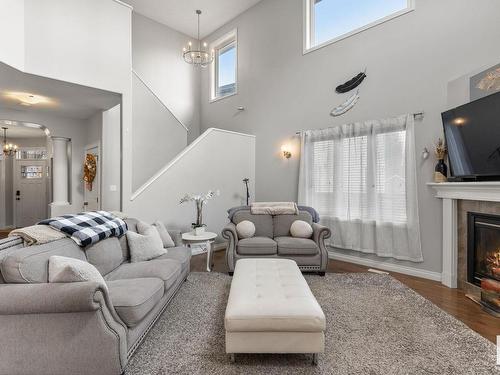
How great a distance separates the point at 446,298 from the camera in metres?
3.01

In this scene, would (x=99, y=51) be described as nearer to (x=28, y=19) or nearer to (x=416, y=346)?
(x=28, y=19)

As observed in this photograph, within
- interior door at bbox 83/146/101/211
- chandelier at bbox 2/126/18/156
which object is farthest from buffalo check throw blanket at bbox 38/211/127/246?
chandelier at bbox 2/126/18/156

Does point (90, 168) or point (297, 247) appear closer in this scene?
point (297, 247)

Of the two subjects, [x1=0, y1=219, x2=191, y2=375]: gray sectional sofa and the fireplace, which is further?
the fireplace

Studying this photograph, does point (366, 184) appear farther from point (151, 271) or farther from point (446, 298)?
point (151, 271)

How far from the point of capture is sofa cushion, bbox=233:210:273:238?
4219mm

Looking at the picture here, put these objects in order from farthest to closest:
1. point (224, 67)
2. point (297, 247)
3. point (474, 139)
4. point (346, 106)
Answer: point (224, 67), point (346, 106), point (297, 247), point (474, 139)

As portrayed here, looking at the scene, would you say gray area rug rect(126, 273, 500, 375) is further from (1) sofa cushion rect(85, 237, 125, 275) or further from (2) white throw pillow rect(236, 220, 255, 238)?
(2) white throw pillow rect(236, 220, 255, 238)

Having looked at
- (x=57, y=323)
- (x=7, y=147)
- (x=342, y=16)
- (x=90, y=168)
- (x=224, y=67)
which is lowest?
(x=57, y=323)

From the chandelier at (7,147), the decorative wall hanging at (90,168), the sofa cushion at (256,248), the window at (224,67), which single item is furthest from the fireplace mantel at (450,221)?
the chandelier at (7,147)

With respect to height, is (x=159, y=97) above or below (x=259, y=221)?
above

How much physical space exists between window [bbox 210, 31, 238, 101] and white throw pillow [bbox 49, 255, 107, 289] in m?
5.79

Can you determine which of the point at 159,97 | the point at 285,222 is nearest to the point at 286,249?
the point at 285,222

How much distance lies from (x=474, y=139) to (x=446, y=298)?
183cm
